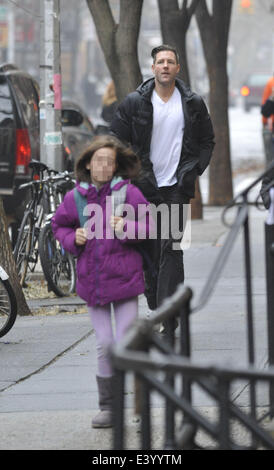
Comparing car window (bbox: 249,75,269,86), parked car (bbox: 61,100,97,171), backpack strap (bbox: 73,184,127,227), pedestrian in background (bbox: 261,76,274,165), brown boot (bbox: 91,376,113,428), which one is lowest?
brown boot (bbox: 91,376,113,428)

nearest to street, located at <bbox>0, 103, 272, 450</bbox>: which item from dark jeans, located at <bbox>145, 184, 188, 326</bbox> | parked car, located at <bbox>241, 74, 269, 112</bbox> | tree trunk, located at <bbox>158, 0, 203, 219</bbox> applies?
dark jeans, located at <bbox>145, 184, 188, 326</bbox>

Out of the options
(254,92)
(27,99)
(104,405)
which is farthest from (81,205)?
(254,92)

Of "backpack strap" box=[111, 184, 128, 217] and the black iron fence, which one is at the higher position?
"backpack strap" box=[111, 184, 128, 217]

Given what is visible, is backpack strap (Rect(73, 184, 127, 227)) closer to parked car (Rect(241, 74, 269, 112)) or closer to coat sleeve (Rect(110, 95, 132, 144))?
coat sleeve (Rect(110, 95, 132, 144))

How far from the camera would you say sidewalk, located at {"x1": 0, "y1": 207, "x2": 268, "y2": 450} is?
554cm

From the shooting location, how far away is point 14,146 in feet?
41.9

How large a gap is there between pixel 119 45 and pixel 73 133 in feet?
15.4

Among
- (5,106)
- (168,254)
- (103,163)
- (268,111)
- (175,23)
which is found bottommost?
(168,254)

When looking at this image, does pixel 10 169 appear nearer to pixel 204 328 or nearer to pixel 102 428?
pixel 204 328

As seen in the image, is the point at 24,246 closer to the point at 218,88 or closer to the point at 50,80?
the point at 50,80

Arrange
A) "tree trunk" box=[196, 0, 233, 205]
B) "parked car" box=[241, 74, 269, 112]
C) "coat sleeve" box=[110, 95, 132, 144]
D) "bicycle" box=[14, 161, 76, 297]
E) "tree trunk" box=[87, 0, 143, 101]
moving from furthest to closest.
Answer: "parked car" box=[241, 74, 269, 112] → "tree trunk" box=[196, 0, 233, 205] → "tree trunk" box=[87, 0, 143, 101] → "bicycle" box=[14, 161, 76, 297] → "coat sleeve" box=[110, 95, 132, 144]

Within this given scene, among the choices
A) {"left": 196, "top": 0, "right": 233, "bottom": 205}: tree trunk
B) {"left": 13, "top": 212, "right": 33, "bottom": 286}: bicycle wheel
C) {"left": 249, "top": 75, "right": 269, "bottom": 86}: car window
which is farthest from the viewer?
{"left": 249, "top": 75, "right": 269, "bottom": 86}: car window
